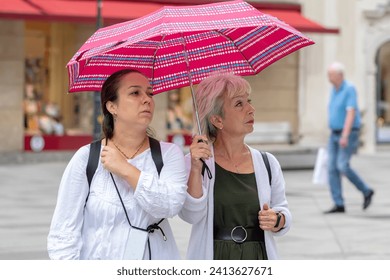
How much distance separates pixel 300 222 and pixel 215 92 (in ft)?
24.4

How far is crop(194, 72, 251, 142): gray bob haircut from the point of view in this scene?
13.7 feet

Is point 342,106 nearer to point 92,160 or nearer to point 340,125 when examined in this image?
point 340,125

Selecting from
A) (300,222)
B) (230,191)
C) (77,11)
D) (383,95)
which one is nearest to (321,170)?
(300,222)

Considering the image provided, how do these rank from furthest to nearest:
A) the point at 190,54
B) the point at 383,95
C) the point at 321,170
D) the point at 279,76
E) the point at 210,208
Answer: the point at 383,95 → the point at 279,76 → the point at 321,170 → the point at 190,54 → the point at 210,208

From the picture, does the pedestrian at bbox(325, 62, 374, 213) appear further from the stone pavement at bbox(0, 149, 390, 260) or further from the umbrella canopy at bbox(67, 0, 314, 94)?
the umbrella canopy at bbox(67, 0, 314, 94)

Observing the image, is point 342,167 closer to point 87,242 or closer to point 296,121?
point 87,242

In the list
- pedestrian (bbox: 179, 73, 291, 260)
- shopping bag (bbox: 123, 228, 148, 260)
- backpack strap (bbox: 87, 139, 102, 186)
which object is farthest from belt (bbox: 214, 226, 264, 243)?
backpack strap (bbox: 87, 139, 102, 186)

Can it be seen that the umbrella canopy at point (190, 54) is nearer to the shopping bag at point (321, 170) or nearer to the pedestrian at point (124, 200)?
the pedestrian at point (124, 200)

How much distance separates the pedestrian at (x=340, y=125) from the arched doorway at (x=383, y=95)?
15592 millimetres

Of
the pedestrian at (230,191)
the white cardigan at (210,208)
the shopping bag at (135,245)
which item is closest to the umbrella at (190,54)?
the pedestrian at (230,191)

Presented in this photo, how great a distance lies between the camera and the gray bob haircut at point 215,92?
419cm

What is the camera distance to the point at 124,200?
381cm

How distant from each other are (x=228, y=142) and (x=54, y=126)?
1815cm

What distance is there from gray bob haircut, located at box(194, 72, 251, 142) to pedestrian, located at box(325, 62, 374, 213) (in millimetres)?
7586
